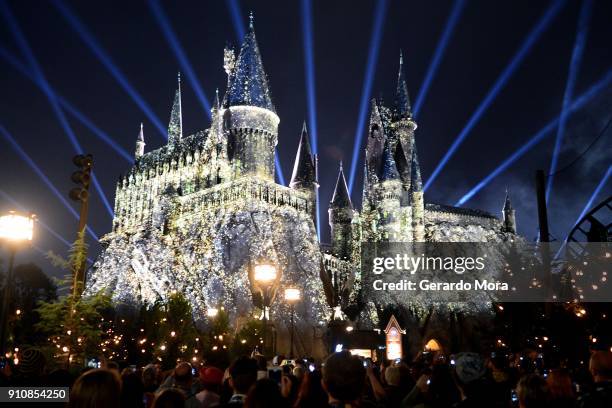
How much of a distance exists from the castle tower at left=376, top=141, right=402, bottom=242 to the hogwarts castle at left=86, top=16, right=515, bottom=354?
97mm

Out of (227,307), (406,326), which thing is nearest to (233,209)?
(227,307)

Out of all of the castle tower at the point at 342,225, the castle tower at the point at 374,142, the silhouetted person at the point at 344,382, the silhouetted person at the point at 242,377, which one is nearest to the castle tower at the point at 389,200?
the castle tower at the point at 374,142

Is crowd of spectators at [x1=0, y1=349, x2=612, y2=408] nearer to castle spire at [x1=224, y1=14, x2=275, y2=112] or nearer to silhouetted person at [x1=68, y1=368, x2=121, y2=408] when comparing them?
silhouetted person at [x1=68, y1=368, x2=121, y2=408]

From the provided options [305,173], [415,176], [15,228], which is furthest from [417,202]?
[15,228]

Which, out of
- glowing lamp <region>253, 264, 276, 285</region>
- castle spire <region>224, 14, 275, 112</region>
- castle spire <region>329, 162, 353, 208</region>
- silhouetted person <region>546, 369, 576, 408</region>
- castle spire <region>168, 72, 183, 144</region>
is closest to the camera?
silhouetted person <region>546, 369, 576, 408</region>

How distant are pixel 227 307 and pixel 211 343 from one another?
24.2 feet

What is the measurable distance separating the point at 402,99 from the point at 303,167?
15076 mm

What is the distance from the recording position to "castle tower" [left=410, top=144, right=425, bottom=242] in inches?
2157

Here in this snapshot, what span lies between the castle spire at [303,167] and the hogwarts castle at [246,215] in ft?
0.37

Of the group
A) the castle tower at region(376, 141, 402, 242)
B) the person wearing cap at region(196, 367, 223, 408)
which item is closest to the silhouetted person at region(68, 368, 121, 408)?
the person wearing cap at region(196, 367, 223, 408)

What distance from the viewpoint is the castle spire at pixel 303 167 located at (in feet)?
173

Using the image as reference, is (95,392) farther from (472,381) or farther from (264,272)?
(264,272)

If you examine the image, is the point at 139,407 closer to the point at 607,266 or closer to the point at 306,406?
the point at 306,406

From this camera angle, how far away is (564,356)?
17859mm
